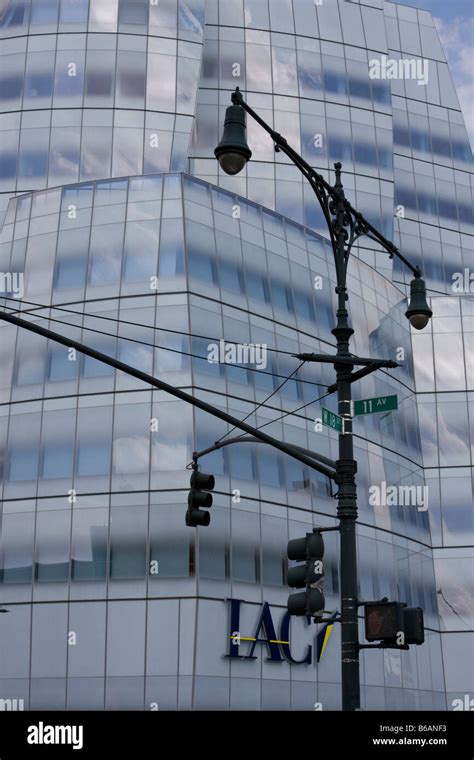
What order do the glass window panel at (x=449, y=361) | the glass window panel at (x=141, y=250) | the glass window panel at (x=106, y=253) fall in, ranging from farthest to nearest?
the glass window panel at (x=449, y=361) → the glass window panel at (x=106, y=253) → the glass window panel at (x=141, y=250)

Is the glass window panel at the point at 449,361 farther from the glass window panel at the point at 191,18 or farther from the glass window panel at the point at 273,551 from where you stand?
the glass window panel at the point at 191,18

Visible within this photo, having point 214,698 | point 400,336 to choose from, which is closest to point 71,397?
point 214,698

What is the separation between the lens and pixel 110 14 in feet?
150

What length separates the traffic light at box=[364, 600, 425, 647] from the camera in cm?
1361

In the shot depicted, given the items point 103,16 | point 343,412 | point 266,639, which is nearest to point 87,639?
point 266,639

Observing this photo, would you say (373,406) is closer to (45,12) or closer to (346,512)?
(346,512)

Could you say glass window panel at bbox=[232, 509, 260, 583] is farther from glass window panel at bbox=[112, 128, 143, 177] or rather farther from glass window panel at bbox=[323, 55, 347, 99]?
glass window panel at bbox=[323, 55, 347, 99]

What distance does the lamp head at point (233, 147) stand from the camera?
1455 centimetres

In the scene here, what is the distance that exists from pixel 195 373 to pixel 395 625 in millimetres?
20588

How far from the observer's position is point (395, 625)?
535 inches

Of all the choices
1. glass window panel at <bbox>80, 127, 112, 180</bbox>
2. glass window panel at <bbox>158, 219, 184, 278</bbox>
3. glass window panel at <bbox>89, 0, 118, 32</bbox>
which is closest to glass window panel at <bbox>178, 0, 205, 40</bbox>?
glass window panel at <bbox>89, 0, 118, 32</bbox>

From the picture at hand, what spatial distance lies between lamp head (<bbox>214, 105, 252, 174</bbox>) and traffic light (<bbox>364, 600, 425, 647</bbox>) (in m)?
6.56

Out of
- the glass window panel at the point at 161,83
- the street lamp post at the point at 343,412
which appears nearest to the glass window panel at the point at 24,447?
the glass window panel at the point at 161,83

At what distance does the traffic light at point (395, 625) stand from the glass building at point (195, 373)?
1786 centimetres
